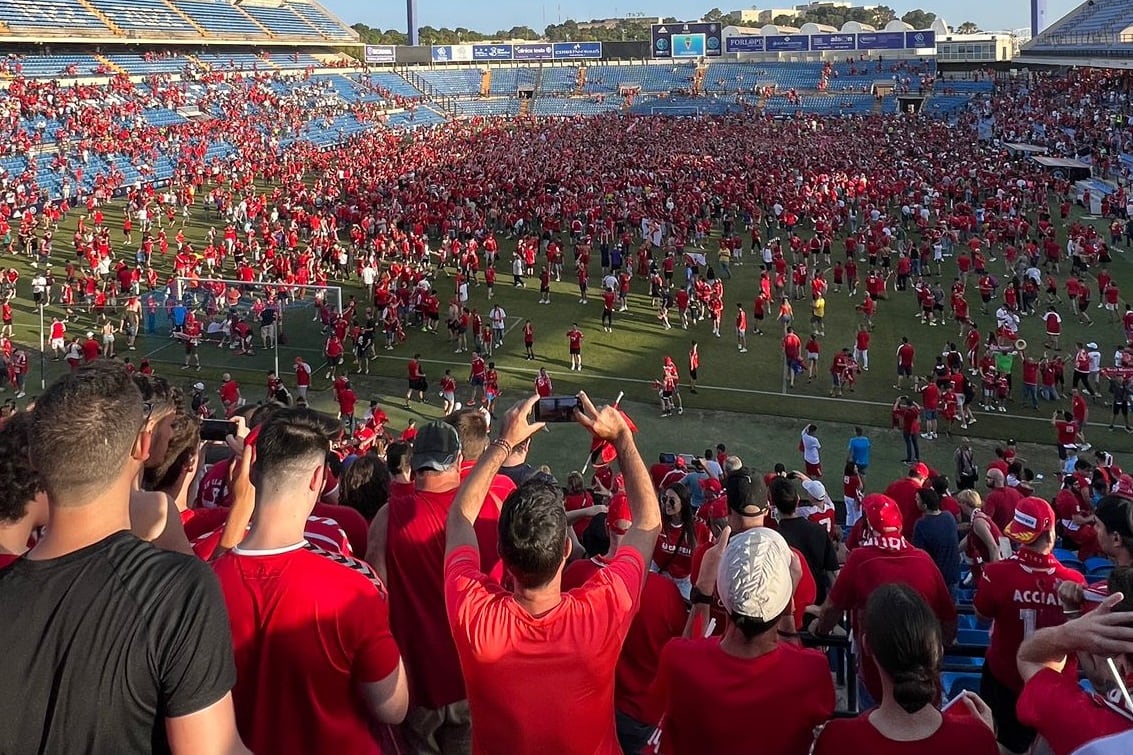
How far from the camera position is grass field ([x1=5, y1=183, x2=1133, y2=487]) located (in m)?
15.8

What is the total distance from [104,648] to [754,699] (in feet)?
6.49

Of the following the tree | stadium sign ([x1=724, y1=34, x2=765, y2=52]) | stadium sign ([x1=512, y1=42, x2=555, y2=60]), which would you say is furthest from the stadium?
the tree

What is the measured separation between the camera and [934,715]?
2.75 metres

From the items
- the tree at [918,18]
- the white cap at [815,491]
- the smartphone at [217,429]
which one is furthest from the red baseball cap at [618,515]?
the tree at [918,18]

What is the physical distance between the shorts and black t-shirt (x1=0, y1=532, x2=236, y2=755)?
4131 mm

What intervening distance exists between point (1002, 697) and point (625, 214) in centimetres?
2596

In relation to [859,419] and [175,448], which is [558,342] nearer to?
[859,419]

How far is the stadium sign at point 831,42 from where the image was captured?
7600 cm

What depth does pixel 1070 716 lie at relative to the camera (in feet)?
8.59

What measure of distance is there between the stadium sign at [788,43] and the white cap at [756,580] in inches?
3231

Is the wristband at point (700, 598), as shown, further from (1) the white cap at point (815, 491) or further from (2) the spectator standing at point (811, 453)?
Result: (2) the spectator standing at point (811, 453)

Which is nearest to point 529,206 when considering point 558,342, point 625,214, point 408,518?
point 625,214

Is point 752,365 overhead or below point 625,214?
below

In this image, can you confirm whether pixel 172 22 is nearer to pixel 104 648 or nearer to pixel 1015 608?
pixel 1015 608
